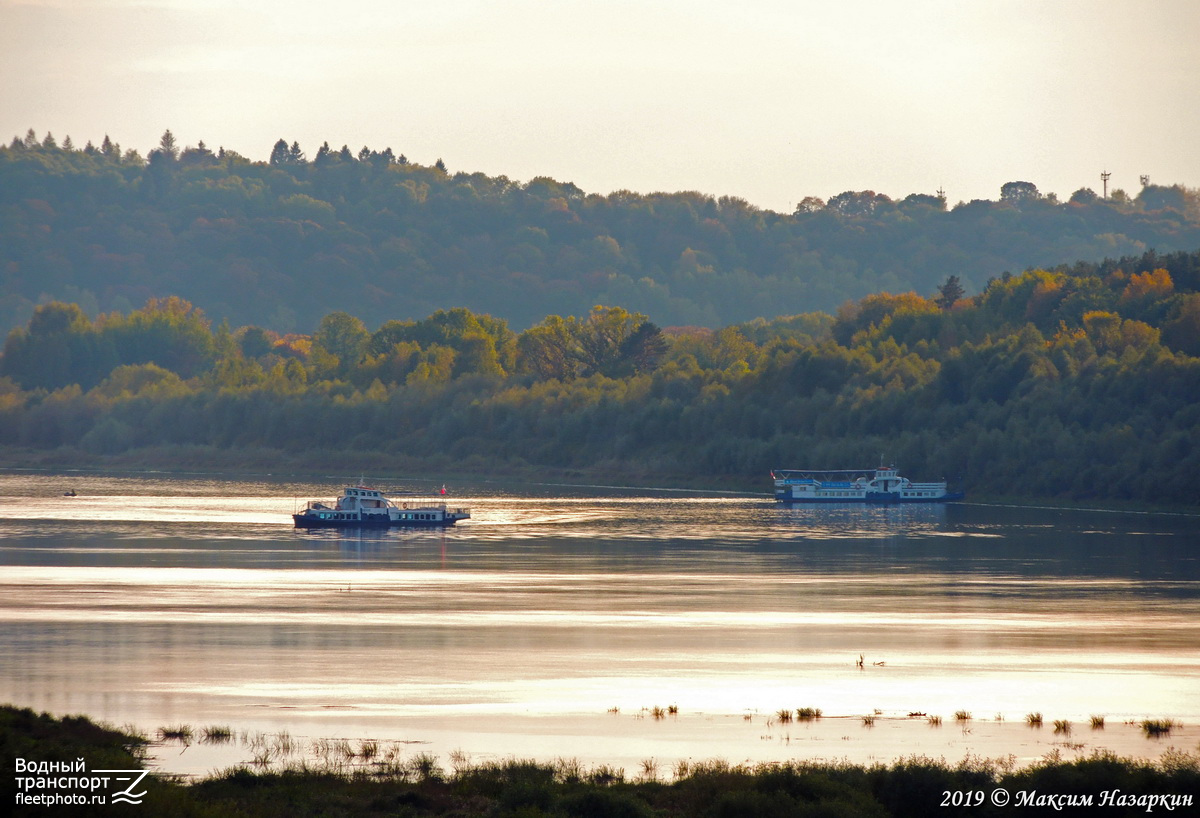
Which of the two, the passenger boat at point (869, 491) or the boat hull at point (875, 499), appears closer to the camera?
the boat hull at point (875, 499)

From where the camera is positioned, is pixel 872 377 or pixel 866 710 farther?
pixel 872 377

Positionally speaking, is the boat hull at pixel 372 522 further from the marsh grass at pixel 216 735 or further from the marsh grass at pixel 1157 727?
the marsh grass at pixel 1157 727

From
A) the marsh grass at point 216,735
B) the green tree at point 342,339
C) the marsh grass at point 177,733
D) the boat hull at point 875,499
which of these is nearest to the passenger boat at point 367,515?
the boat hull at point 875,499

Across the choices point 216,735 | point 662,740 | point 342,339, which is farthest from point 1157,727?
point 342,339

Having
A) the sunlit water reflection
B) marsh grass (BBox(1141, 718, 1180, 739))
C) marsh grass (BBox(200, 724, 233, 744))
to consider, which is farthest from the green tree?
marsh grass (BBox(1141, 718, 1180, 739))

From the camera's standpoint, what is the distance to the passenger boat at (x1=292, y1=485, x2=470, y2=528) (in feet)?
263

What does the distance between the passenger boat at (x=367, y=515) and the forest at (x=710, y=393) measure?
4123 centimetres

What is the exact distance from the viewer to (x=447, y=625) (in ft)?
133

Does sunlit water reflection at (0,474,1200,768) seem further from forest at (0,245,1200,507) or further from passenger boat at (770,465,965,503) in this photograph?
forest at (0,245,1200,507)

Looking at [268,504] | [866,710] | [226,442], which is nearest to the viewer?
[866,710]

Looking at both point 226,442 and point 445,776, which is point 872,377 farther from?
point 445,776

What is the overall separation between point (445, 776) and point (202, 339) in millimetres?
180032

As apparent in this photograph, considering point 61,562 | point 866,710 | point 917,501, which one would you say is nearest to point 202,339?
point 917,501

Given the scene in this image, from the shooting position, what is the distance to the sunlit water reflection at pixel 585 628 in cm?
2855
